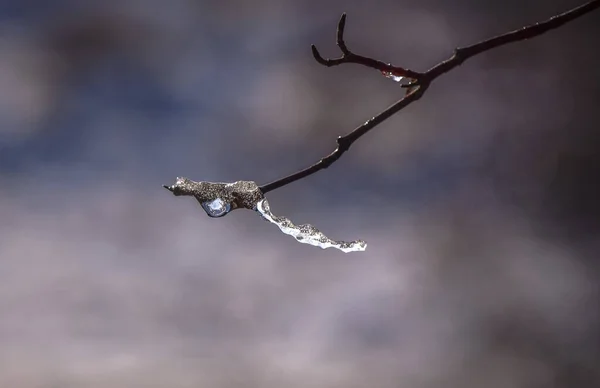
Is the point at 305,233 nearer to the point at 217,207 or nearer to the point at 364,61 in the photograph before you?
the point at 217,207

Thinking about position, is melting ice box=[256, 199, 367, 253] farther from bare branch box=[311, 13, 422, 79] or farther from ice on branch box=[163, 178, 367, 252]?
bare branch box=[311, 13, 422, 79]

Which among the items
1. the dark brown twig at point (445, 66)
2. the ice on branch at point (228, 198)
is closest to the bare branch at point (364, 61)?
the dark brown twig at point (445, 66)

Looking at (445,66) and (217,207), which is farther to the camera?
(217,207)

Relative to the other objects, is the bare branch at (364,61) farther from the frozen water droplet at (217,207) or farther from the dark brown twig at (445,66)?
the frozen water droplet at (217,207)

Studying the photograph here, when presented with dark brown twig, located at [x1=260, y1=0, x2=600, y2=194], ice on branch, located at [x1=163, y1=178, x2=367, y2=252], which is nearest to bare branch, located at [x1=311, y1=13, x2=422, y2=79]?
dark brown twig, located at [x1=260, y1=0, x2=600, y2=194]

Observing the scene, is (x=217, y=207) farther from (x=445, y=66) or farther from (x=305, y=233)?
(x=445, y=66)

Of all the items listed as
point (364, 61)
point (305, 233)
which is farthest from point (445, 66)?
point (305, 233)

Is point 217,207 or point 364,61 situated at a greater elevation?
point 364,61

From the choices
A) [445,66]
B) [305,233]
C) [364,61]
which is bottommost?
[305,233]

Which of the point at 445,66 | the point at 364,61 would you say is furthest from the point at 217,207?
the point at 445,66
